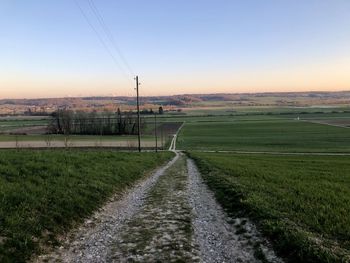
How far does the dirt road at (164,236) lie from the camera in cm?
861

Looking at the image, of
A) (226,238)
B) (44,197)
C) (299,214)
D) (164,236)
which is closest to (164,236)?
(164,236)

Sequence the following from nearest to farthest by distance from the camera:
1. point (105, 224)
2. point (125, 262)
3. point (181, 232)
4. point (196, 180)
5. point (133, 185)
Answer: point (125, 262) < point (181, 232) < point (105, 224) < point (133, 185) < point (196, 180)

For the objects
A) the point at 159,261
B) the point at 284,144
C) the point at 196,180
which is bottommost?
the point at 284,144

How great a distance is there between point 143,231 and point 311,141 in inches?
3678

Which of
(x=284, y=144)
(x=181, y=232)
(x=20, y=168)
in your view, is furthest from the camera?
(x=284, y=144)

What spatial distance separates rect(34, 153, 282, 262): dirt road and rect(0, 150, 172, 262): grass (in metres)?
0.53

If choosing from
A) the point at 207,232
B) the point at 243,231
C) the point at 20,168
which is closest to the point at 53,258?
the point at 207,232

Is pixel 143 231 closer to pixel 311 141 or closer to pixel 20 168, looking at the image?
pixel 20 168

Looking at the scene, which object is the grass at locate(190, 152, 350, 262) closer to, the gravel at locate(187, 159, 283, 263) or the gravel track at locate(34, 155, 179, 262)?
the gravel at locate(187, 159, 283, 263)

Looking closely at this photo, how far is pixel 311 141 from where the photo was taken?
318 feet

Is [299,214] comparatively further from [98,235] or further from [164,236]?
[98,235]

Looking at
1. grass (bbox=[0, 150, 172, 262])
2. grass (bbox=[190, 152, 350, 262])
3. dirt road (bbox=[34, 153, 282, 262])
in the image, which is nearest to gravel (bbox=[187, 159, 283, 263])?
dirt road (bbox=[34, 153, 282, 262])

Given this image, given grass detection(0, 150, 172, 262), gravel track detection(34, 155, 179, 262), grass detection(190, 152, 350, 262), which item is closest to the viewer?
grass detection(190, 152, 350, 262)

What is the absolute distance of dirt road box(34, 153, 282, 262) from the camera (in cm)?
861
